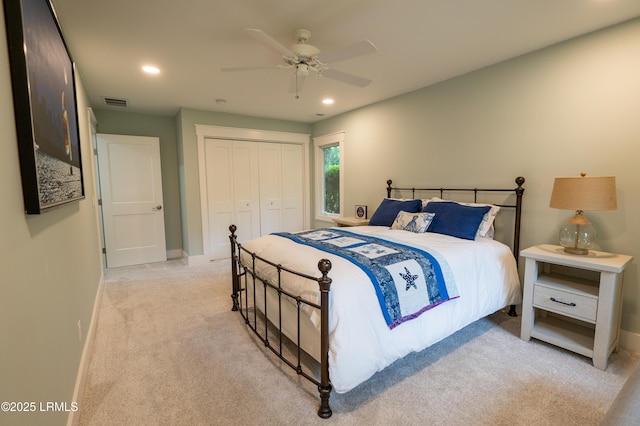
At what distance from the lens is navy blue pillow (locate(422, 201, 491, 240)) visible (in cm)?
281

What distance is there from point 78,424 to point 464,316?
2.64 meters

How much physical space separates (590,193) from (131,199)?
18.7 ft

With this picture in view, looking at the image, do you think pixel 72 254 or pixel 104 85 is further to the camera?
pixel 104 85

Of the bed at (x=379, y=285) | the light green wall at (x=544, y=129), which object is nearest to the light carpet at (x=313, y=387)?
the bed at (x=379, y=285)

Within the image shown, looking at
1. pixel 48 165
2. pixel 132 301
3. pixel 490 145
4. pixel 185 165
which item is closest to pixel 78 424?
pixel 48 165

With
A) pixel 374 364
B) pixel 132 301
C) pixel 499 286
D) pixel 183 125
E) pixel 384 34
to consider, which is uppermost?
pixel 384 34

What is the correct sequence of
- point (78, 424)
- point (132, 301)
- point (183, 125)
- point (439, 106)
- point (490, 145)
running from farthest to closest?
point (183, 125)
point (439, 106)
point (132, 301)
point (490, 145)
point (78, 424)

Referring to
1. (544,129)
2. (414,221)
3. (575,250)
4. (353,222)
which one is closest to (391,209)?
(414,221)

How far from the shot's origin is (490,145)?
3.13 meters

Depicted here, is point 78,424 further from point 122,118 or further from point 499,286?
point 122,118

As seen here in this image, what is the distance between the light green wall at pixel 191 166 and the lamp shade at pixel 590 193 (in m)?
4.55

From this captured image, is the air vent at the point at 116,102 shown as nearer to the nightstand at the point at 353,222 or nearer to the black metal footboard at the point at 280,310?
the black metal footboard at the point at 280,310

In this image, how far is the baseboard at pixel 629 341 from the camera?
232cm

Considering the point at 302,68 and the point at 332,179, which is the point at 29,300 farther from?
the point at 332,179
